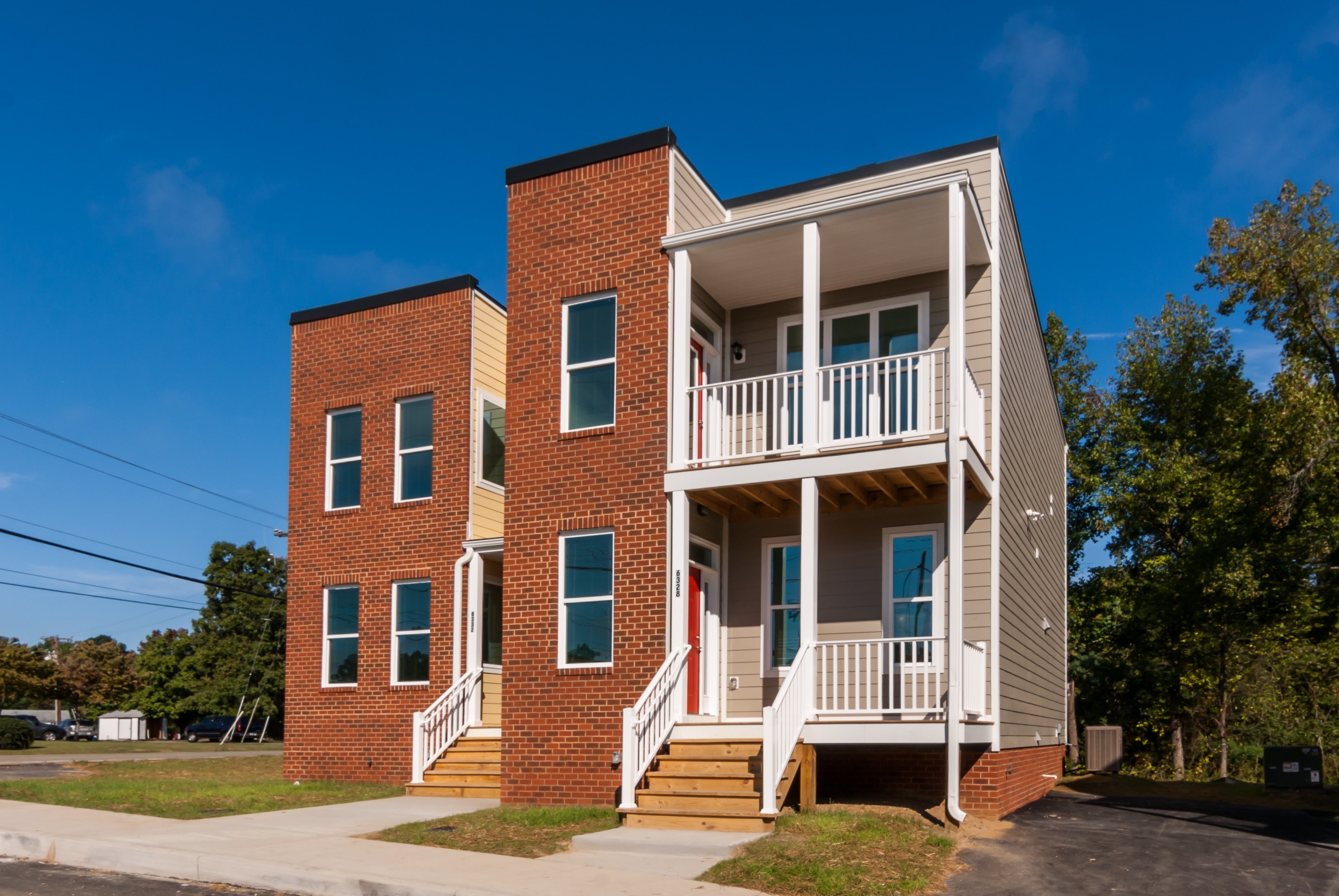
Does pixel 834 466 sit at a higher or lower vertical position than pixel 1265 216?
lower

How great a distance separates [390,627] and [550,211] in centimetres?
735

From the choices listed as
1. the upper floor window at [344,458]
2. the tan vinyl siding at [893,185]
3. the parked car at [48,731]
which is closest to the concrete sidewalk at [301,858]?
the upper floor window at [344,458]

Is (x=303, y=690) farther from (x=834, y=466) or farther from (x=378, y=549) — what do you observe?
(x=834, y=466)

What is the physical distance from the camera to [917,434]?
1223 cm

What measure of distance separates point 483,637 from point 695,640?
15.7 feet

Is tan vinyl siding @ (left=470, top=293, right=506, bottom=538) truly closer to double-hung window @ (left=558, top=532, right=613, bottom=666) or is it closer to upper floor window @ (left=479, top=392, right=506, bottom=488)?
upper floor window @ (left=479, top=392, right=506, bottom=488)

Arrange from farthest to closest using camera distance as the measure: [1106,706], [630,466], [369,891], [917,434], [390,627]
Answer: [1106,706], [390,627], [630,466], [917,434], [369,891]

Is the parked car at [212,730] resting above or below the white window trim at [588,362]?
below

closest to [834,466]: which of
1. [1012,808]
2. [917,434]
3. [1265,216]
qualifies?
[917,434]

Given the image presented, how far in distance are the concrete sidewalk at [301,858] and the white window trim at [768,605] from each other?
441 centimetres

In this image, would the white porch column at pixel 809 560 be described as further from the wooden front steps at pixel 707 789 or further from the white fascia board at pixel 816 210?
the white fascia board at pixel 816 210

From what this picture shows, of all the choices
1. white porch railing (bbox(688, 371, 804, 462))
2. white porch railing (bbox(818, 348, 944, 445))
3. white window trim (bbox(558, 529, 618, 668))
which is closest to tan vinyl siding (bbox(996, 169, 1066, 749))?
white porch railing (bbox(818, 348, 944, 445))

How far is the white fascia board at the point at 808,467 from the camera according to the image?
12.0 m

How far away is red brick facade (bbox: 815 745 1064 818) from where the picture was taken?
1245 cm
